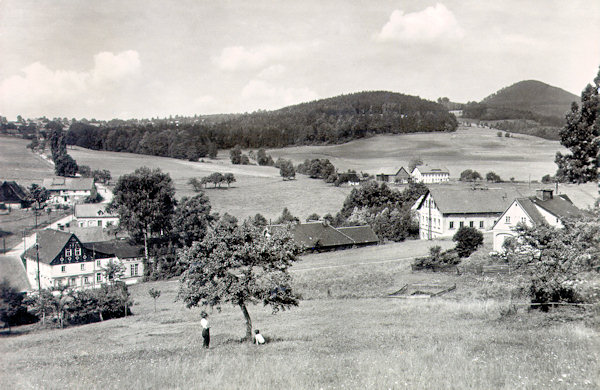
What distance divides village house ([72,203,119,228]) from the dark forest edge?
37.7 m

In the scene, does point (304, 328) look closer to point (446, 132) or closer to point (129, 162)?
point (129, 162)

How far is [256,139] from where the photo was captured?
4904 inches

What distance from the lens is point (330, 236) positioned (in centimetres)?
6331

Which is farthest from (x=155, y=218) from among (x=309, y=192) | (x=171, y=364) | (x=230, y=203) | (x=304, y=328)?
(x=171, y=364)

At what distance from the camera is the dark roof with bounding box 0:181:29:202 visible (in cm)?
6479

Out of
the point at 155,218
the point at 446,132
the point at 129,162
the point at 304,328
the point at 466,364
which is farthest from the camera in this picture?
the point at 446,132

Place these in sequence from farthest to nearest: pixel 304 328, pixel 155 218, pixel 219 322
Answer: pixel 155 218 < pixel 219 322 < pixel 304 328

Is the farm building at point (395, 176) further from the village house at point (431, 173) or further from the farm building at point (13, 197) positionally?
the farm building at point (13, 197)

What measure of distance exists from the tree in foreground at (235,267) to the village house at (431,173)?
258 ft

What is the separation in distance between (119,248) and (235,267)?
169ft

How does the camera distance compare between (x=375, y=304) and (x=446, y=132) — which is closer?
(x=375, y=304)

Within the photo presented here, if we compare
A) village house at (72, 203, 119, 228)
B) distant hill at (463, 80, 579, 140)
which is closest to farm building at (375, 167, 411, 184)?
distant hill at (463, 80, 579, 140)

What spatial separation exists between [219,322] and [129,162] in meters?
99.2

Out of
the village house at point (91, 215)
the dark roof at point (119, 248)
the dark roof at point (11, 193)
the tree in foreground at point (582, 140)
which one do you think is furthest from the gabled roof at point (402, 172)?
the dark roof at point (11, 193)
